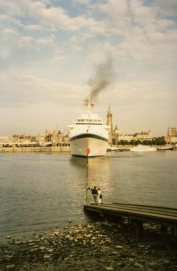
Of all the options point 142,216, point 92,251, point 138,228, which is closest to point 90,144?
point 138,228

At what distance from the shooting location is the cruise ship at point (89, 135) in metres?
72.4

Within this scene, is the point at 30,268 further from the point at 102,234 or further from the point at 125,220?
the point at 125,220

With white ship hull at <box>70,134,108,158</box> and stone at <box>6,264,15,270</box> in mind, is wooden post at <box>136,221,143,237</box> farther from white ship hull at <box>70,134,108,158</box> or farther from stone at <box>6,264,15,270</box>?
white ship hull at <box>70,134,108,158</box>

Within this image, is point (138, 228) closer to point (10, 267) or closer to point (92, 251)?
point (92, 251)

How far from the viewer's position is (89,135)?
232ft

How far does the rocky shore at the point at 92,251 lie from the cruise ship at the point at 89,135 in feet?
181

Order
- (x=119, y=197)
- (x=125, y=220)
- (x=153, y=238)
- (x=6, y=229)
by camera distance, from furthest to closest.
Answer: (x=119, y=197)
(x=125, y=220)
(x=6, y=229)
(x=153, y=238)

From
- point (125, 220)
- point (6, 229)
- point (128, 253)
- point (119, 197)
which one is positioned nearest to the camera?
point (128, 253)

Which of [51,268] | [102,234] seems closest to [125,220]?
[102,234]

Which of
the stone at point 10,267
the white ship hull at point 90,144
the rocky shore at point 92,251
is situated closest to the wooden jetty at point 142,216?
the rocky shore at point 92,251

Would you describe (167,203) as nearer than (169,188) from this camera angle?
Yes

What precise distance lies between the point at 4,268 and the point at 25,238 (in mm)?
3855

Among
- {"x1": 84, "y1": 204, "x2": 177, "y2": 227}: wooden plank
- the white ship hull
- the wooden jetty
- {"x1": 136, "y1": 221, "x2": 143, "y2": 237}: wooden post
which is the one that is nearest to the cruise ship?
the white ship hull

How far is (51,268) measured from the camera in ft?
38.4
